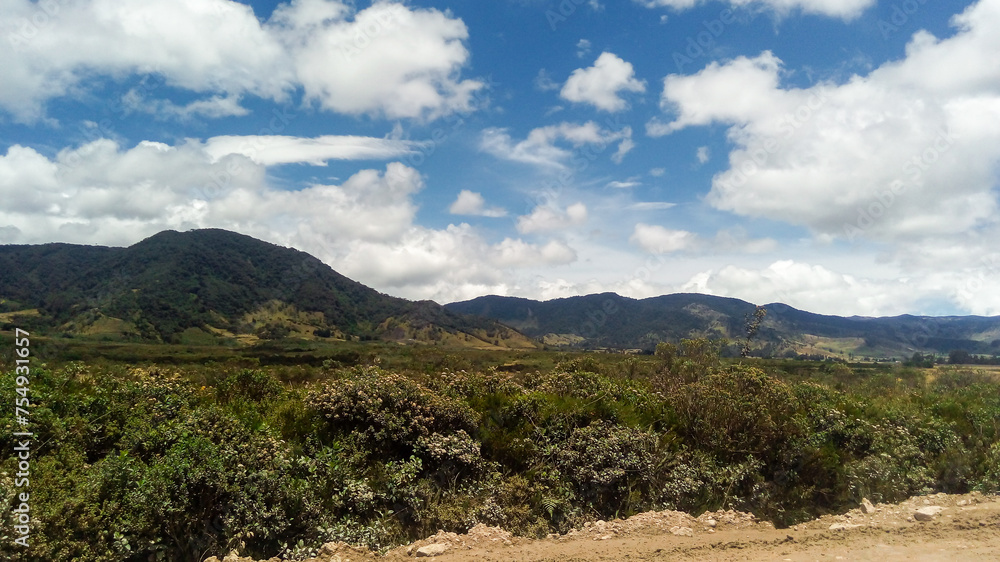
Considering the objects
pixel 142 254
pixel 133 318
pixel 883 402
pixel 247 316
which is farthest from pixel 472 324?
pixel 883 402

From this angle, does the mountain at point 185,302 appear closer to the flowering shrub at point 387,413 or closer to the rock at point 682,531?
the flowering shrub at point 387,413

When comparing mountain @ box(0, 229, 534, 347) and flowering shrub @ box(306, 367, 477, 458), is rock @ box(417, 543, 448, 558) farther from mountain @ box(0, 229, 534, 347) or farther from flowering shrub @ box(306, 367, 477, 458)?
mountain @ box(0, 229, 534, 347)

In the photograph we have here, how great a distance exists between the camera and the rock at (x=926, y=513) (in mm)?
6820

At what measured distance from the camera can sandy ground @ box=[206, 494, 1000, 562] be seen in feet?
19.0

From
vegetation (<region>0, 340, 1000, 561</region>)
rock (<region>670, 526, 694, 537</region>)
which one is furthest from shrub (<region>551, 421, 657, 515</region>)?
rock (<region>670, 526, 694, 537</region>)

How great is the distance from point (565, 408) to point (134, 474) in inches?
247

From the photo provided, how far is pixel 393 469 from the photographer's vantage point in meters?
7.20

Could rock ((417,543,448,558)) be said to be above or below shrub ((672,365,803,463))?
below

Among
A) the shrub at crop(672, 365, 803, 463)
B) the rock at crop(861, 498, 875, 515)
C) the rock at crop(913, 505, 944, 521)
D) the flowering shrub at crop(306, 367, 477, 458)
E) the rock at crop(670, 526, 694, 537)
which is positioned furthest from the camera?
the shrub at crop(672, 365, 803, 463)

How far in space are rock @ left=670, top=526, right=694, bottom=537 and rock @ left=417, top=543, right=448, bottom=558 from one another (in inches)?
119

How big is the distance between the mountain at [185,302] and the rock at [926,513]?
12637 centimetres

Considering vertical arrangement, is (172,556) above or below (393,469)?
below

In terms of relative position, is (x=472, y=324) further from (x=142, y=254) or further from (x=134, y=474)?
(x=134, y=474)

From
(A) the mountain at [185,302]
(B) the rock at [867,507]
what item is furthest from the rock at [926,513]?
(A) the mountain at [185,302]
